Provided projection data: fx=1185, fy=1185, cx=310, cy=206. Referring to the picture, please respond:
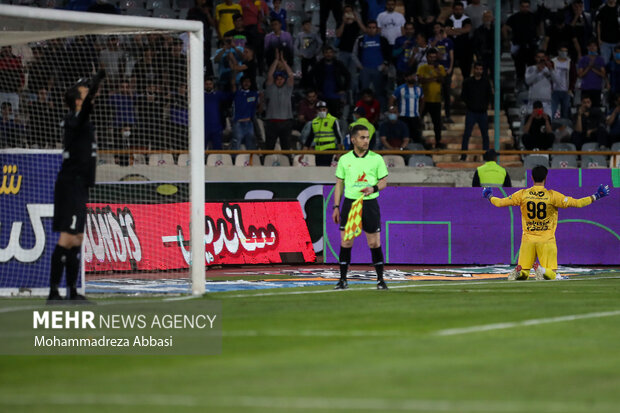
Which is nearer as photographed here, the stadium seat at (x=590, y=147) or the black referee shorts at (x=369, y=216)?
the black referee shorts at (x=369, y=216)

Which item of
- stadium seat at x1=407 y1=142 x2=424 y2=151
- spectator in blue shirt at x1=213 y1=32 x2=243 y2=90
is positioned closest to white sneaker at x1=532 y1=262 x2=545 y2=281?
stadium seat at x1=407 y1=142 x2=424 y2=151

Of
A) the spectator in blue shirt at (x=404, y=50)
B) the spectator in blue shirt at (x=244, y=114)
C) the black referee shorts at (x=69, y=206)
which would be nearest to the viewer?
the black referee shorts at (x=69, y=206)

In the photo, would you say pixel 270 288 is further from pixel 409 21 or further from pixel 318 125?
pixel 409 21

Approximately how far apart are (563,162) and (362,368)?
19.4m

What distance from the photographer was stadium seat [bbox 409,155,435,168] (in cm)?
2655

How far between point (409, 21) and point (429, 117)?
2397mm

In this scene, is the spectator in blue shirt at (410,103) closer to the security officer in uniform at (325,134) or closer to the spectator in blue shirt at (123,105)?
the security officer in uniform at (325,134)

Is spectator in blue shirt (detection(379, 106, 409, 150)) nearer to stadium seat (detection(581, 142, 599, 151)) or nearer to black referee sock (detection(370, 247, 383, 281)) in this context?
stadium seat (detection(581, 142, 599, 151))

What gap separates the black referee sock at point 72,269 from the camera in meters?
12.6

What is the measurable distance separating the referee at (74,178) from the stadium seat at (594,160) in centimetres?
1681

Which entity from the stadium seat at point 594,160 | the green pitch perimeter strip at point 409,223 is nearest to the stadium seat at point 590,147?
the stadium seat at point 594,160

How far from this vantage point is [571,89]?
28500mm

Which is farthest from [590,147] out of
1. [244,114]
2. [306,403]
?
[306,403]

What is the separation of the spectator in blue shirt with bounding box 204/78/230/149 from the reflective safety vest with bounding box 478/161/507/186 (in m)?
6.41
